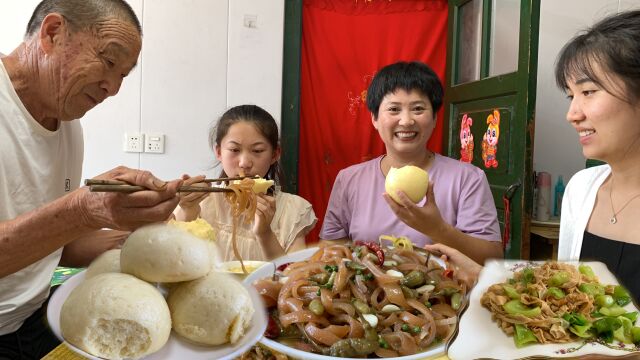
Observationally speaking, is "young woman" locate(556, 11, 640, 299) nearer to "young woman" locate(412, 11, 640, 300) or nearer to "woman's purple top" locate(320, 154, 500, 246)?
"young woman" locate(412, 11, 640, 300)

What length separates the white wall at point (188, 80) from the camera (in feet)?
11.0

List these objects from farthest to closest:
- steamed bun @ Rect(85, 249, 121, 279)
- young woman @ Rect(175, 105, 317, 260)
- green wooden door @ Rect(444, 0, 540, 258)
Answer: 1. green wooden door @ Rect(444, 0, 540, 258)
2. young woman @ Rect(175, 105, 317, 260)
3. steamed bun @ Rect(85, 249, 121, 279)

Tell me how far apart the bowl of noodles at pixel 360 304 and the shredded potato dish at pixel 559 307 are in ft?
0.34

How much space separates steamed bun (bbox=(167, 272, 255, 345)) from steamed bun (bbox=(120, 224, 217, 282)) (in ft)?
0.07

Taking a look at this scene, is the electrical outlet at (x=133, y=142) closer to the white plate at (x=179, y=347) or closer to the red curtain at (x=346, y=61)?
the red curtain at (x=346, y=61)

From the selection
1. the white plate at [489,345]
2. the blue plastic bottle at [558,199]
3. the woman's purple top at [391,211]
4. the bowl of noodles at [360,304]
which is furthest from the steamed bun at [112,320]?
the blue plastic bottle at [558,199]

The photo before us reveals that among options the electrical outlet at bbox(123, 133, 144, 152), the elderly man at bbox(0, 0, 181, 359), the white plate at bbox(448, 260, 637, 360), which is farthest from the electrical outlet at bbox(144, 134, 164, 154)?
the white plate at bbox(448, 260, 637, 360)

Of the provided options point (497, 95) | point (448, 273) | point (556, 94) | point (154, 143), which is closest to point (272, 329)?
point (448, 273)

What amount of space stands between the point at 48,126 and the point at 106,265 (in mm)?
789

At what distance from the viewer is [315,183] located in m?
3.69

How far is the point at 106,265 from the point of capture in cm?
73

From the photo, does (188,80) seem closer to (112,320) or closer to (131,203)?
(131,203)

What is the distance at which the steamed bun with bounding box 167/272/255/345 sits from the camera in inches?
26.5

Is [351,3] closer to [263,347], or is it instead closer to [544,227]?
[544,227]
